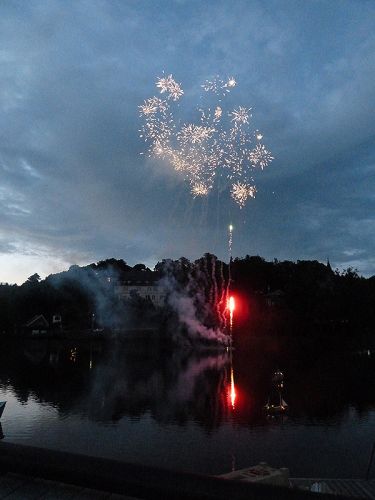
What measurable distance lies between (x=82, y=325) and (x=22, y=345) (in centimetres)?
1354

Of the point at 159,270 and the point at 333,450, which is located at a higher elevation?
the point at 159,270

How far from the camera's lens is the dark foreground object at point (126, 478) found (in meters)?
3.63

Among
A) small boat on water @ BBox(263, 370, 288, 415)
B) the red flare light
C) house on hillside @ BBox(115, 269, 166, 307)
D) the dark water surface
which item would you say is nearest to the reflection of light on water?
the dark water surface

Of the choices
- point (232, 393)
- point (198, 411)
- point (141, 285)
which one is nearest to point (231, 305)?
point (232, 393)

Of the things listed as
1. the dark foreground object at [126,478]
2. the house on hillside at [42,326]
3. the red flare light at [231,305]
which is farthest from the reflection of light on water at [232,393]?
the house on hillside at [42,326]

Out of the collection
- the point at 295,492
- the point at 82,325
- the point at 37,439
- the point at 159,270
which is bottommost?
the point at 37,439

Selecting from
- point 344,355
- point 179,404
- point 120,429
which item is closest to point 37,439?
point 120,429

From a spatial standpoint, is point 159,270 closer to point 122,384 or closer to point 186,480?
point 122,384

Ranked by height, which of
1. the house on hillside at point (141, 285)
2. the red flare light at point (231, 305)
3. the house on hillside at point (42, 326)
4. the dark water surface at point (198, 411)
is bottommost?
the dark water surface at point (198, 411)

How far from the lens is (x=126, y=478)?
405 cm

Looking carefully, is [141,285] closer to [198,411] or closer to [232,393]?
[232,393]

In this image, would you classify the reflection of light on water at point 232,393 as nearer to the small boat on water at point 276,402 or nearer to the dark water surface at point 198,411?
the dark water surface at point 198,411

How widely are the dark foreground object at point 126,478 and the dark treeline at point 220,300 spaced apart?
3456 inches

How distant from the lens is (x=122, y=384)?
56562 mm
